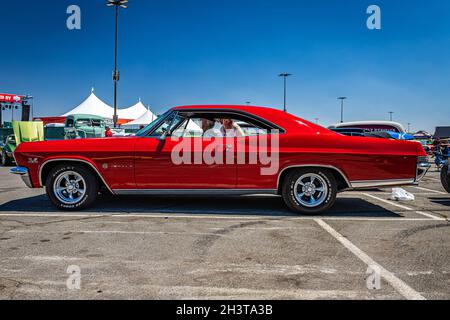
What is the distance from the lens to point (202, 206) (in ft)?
18.9

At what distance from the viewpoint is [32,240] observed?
12.5ft

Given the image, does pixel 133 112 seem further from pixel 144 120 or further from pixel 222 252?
pixel 222 252

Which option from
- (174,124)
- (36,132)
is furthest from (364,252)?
(36,132)

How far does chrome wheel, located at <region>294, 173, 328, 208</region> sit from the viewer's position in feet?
16.7

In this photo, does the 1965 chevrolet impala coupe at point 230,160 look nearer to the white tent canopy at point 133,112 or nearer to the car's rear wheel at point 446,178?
the car's rear wheel at point 446,178

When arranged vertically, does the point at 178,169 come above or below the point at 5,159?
above

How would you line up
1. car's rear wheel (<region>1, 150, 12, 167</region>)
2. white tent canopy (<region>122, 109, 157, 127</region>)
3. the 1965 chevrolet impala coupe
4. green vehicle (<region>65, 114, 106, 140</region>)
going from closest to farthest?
the 1965 chevrolet impala coupe
car's rear wheel (<region>1, 150, 12, 167</region>)
green vehicle (<region>65, 114, 106, 140</region>)
white tent canopy (<region>122, 109, 157, 127</region>)

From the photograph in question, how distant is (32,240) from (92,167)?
62.6 inches

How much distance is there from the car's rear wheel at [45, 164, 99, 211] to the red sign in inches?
1692

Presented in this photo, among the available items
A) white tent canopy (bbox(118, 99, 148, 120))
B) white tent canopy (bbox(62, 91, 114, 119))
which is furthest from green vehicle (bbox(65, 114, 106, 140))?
white tent canopy (bbox(118, 99, 148, 120))

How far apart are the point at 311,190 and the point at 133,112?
40428 mm

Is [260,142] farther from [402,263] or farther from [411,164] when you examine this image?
[402,263]

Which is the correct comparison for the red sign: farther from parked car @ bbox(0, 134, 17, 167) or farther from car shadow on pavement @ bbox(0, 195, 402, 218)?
car shadow on pavement @ bbox(0, 195, 402, 218)

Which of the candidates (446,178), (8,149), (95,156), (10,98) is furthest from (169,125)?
(10,98)
